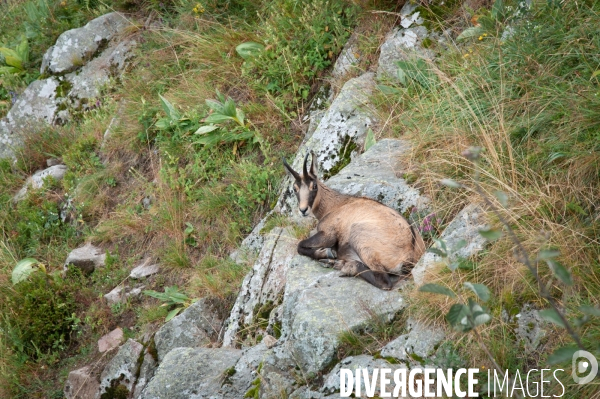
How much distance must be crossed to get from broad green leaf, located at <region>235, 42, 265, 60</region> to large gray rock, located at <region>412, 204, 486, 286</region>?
4.81 meters

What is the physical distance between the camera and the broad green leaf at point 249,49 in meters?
9.36

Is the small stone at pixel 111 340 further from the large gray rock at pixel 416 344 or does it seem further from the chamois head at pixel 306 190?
the large gray rock at pixel 416 344

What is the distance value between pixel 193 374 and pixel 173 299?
2.01 m

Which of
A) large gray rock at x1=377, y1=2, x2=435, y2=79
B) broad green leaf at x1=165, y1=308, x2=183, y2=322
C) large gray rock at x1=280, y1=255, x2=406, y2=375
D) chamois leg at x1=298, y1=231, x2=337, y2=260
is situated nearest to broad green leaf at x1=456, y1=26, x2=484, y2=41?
large gray rock at x1=377, y1=2, x2=435, y2=79

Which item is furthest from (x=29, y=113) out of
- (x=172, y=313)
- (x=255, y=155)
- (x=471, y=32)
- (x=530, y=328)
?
(x=530, y=328)

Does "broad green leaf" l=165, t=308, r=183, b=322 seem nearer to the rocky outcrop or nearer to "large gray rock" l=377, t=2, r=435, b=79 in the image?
"large gray rock" l=377, t=2, r=435, b=79

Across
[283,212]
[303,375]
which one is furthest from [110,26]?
[303,375]

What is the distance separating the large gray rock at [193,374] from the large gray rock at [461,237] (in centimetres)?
181

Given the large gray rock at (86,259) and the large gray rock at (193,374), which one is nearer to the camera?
the large gray rock at (193,374)

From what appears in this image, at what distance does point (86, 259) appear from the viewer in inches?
353

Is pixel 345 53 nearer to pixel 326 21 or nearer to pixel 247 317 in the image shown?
pixel 326 21

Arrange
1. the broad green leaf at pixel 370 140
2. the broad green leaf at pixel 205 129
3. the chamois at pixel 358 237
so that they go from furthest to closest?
the broad green leaf at pixel 205 129, the broad green leaf at pixel 370 140, the chamois at pixel 358 237

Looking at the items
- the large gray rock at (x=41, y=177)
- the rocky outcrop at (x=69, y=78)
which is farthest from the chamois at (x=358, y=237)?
the rocky outcrop at (x=69, y=78)

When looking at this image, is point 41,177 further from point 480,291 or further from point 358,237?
point 480,291
